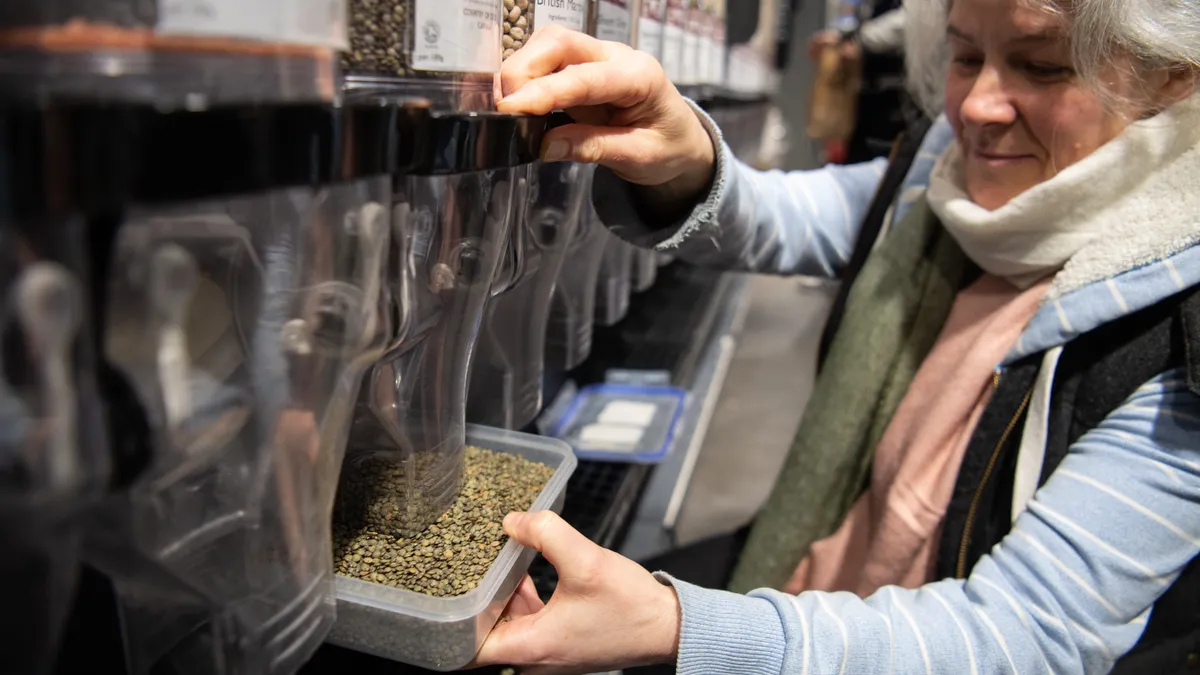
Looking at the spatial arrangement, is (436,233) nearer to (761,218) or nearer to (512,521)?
(512,521)

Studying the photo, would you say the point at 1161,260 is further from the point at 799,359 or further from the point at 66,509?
the point at 799,359

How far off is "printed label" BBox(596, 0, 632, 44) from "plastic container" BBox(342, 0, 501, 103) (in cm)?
24

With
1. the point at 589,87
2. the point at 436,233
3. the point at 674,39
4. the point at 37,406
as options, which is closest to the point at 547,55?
the point at 589,87

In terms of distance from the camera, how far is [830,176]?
1187mm

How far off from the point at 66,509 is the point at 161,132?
132mm

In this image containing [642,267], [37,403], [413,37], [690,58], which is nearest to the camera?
[37,403]

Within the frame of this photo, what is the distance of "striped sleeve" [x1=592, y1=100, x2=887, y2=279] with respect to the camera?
2.60 ft

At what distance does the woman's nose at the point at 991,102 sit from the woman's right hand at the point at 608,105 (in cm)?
27

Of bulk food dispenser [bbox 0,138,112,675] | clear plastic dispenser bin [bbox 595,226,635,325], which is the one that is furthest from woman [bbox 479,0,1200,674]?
bulk food dispenser [bbox 0,138,112,675]

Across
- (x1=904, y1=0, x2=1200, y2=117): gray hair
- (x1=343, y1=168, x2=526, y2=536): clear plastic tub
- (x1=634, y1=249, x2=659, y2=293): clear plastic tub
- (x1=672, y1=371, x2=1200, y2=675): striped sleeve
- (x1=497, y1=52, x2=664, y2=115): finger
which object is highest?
(x1=904, y1=0, x2=1200, y2=117): gray hair

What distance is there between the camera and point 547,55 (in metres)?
0.49

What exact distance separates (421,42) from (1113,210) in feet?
2.28

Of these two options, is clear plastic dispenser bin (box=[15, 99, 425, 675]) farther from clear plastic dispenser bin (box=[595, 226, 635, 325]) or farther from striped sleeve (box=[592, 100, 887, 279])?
clear plastic dispenser bin (box=[595, 226, 635, 325])

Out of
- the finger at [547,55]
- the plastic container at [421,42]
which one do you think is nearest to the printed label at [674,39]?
the finger at [547,55]
